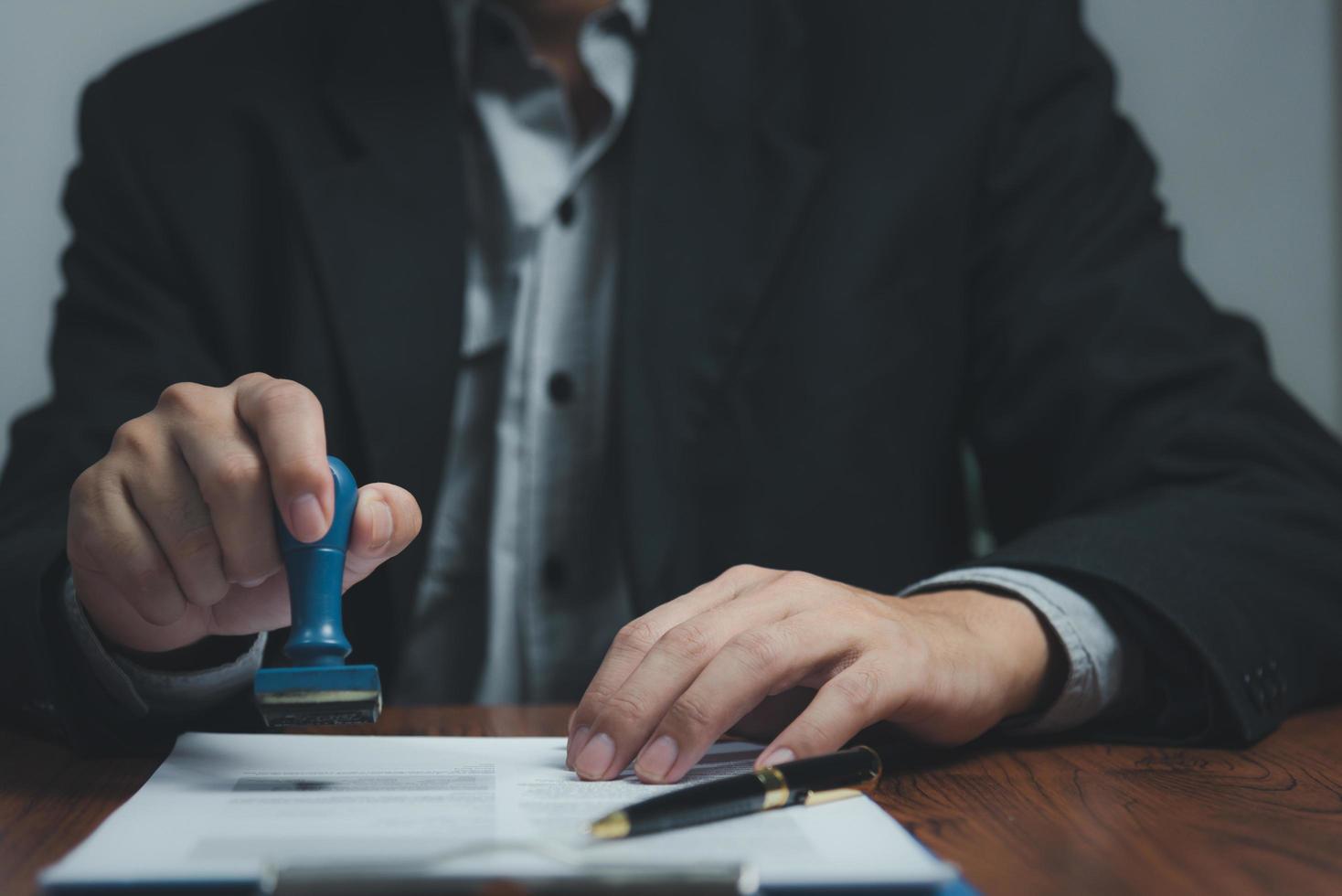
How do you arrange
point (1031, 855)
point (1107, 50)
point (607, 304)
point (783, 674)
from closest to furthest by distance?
point (1031, 855) < point (783, 674) < point (607, 304) < point (1107, 50)

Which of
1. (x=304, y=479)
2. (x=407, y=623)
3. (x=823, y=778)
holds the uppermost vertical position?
(x=304, y=479)

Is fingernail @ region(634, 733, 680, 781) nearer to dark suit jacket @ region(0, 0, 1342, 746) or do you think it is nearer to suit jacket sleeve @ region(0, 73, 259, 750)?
suit jacket sleeve @ region(0, 73, 259, 750)

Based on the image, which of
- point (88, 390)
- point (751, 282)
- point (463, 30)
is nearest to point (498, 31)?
point (463, 30)

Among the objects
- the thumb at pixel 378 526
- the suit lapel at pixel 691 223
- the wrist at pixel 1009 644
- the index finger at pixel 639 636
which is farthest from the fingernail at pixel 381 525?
the suit lapel at pixel 691 223

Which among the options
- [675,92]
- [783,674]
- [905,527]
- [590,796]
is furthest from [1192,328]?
[590,796]

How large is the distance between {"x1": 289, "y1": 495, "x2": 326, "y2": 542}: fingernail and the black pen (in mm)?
166

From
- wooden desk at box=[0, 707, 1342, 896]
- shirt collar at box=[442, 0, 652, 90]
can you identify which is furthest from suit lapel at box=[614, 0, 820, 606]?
wooden desk at box=[0, 707, 1342, 896]

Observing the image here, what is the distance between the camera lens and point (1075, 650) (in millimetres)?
577

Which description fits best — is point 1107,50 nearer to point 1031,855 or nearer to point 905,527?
point 905,527

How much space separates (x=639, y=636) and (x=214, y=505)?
0.19 metres

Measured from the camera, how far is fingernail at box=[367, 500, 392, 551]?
1.54ft

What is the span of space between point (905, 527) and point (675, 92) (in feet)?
1.37

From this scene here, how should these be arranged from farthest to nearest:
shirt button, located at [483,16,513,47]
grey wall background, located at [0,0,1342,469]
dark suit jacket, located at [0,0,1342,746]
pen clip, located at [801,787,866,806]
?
grey wall background, located at [0,0,1342,469], shirt button, located at [483,16,513,47], dark suit jacket, located at [0,0,1342,746], pen clip, located at [801,787,866,806]

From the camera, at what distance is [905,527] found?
0.95 metres
